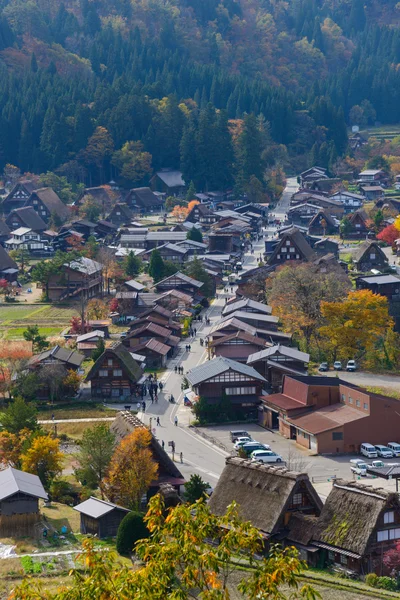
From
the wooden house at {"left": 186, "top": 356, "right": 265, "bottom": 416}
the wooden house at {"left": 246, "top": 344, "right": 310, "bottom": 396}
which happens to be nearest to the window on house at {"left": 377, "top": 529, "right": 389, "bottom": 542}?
the wooden house at {"left": 186, "top": 356, "right": 265, "bottom": 416}

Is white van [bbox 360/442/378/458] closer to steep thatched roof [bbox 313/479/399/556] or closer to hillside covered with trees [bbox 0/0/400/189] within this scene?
steep thatched roof [bbox 313/479/399/556]

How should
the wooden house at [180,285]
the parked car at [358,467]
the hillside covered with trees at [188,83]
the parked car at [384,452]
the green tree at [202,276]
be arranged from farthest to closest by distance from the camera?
the hillside covered with trees at [188,83]
the green tree at [202,276]
the wooden house at [180,285]
the parked car at [384,452]
the parked car at [358,467]

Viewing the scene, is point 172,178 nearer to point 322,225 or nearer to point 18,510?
point 322,225

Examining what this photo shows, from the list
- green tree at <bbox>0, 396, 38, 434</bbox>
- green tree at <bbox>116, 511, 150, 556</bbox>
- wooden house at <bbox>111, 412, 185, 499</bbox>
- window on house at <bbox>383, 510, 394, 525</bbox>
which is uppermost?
window on house at <bbox>383, 510, 394, 525</bbox>

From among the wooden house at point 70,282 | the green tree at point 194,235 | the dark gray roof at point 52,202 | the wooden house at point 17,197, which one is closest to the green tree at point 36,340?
the wooden house at point 70,282

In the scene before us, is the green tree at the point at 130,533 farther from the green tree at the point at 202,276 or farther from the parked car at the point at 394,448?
the green tree at the point at 202,276

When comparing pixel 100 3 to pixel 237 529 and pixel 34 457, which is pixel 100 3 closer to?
pixel 34 457
